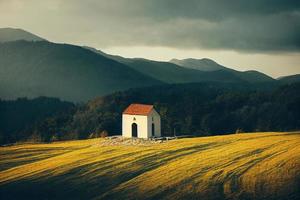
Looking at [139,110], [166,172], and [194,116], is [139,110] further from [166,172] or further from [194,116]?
[194,116]

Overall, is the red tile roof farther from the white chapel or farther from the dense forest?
the dense forest

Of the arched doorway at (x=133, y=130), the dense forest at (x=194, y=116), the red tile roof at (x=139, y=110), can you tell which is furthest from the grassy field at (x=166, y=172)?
the dense forest at (x=194, y=116)

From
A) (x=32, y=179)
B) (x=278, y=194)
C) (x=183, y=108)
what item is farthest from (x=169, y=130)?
(x=278, y=194)

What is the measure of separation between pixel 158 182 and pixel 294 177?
1768 cm

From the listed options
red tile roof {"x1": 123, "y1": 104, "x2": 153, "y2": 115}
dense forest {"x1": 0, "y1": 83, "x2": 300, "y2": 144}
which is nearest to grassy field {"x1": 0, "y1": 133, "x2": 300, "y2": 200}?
red tile roof {"x1": 123, "y1": 104, "x2": 153, "y2": 115}

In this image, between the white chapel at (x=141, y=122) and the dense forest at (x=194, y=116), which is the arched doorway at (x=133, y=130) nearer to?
the white chapel at (x=141, y=122)

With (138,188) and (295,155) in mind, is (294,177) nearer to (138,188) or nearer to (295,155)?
(295,155)

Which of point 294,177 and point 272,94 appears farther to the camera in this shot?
point 272,94

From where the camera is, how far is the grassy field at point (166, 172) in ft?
189

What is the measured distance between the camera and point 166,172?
64875mm

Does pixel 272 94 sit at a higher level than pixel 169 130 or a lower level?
higher

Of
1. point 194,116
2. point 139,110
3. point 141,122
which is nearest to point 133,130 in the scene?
point 141,122

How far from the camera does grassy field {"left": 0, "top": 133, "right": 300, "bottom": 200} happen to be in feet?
189

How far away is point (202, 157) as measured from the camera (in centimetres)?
7162
